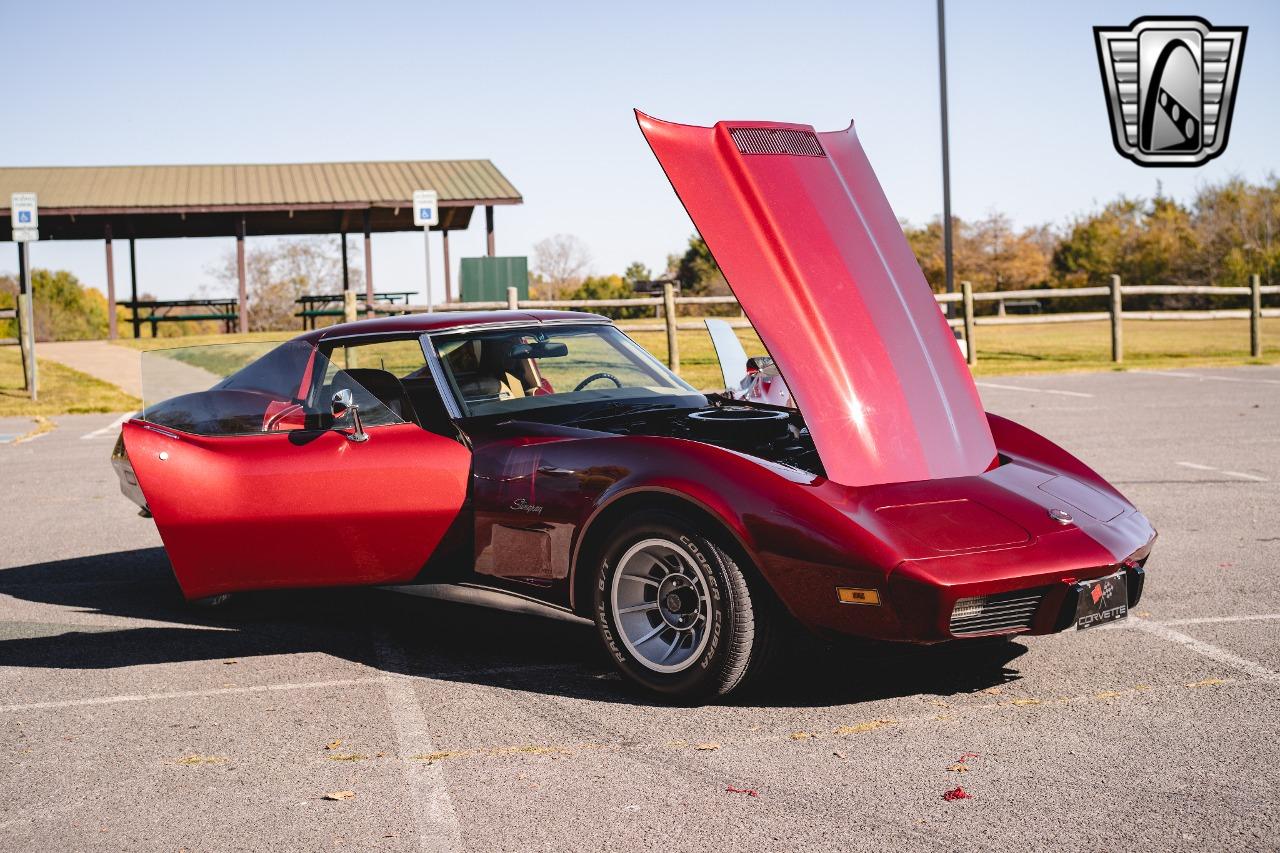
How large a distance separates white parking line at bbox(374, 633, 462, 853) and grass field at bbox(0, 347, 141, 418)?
13.8 meters

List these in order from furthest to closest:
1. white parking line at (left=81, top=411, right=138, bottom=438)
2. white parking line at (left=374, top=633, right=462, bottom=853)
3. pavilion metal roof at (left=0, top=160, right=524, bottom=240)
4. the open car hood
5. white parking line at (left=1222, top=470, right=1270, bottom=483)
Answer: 1. pavilion metal roof at (left=0, top=160, right=524, bottom=240)
2. white parking line at (left=81, top=411, right=138, bottom=438)
3. white parking line at (left=1222, top=470, right=1270, bottom=483)
4. the open car hood
5. white parking line at (left=374, top=633, right=462, bottom=853)

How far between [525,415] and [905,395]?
1577mm

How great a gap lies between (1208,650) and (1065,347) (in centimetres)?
2535

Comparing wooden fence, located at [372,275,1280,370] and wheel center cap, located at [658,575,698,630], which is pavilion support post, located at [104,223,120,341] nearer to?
wooden fence, located at [372,275,1280,370]

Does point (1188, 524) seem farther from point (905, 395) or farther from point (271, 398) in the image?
point (271, 398)

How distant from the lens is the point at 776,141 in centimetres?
510

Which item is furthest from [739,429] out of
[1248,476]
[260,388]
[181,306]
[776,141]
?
[181,306]

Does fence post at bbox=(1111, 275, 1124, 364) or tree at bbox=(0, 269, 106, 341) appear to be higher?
tree at bbox=(0, 269, 106, 341)

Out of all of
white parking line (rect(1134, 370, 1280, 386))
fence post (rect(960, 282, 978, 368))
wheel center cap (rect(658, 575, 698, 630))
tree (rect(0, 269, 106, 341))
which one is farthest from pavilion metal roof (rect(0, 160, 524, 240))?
wheel center cap (rect(658, 575, 698, 630))

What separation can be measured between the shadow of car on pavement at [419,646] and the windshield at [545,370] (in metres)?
0.92

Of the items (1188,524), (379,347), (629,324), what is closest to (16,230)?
(629,324)

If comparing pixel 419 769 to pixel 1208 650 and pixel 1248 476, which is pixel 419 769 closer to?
pixel 1208 650

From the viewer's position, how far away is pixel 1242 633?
204 inches

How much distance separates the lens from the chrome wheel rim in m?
4.34
